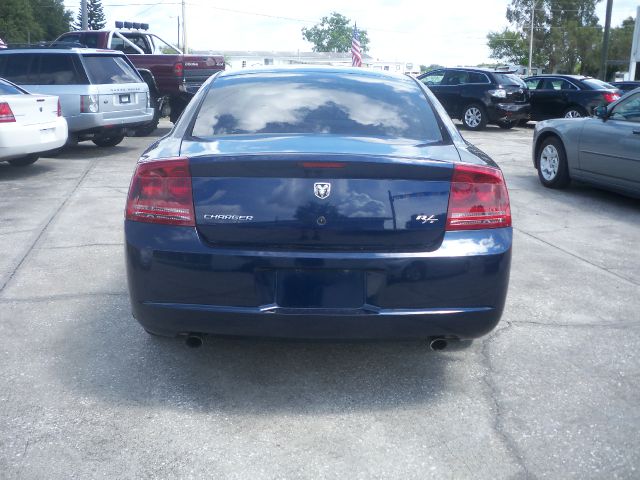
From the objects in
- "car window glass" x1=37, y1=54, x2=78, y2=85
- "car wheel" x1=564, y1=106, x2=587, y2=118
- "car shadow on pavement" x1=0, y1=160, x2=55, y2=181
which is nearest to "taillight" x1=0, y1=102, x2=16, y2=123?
"car shadow on pavement" x1=0, y1=160, x2=55, y2=181

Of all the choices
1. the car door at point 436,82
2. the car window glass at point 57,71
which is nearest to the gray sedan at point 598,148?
the car window glass at point 57,71

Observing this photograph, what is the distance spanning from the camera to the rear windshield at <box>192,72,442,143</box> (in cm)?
404

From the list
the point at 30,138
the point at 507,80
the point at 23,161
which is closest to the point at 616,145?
the point at 30,138

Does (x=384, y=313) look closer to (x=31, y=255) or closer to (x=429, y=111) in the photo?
(x=429, y=111)

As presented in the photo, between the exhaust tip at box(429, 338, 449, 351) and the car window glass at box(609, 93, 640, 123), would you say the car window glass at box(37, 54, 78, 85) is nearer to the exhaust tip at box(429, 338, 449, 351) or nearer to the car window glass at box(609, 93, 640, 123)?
the car window glass at box(609, 93, 640, 123)

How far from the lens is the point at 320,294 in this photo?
3.37 metres

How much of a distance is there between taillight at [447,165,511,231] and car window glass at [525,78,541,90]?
60.3 feet

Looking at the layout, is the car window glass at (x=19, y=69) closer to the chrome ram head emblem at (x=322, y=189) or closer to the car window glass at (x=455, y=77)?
the chrome ram head emblem at (x=322, y=189)

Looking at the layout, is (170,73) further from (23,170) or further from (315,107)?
(315,107)

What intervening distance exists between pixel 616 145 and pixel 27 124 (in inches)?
308

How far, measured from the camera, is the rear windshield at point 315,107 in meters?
4.04

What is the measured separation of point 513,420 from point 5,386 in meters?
2.52

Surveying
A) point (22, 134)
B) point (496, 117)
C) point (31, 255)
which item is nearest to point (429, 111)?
point (31, 255)

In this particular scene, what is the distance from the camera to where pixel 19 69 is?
42.5 ft
